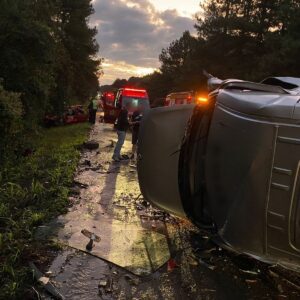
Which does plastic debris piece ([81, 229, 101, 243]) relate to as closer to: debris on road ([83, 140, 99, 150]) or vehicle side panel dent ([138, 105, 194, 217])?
vehicle side panel dent ([138, 105, 194, 217])

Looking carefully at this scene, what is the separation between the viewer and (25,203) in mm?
7676

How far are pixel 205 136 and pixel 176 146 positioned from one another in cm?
56

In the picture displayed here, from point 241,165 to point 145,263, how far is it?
2140mm

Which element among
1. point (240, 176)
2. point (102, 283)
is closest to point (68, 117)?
point (102, 283)

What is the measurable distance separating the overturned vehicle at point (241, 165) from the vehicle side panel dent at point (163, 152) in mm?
11

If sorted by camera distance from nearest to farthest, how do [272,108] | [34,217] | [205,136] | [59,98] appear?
[272,108] < [205,136] < [34,217] < [59,98]

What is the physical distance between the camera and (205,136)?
489 centimetres

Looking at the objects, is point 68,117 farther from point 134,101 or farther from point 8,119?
point 8,119

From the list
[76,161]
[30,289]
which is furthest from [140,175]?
[76,161]

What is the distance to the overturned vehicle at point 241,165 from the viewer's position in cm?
379

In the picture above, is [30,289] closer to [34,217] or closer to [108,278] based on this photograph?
[108,278]

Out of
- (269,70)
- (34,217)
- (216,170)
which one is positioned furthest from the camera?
(269,70)

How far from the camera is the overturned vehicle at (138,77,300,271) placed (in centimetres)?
379

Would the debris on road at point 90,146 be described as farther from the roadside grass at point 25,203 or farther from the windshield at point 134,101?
the windshield at point 134,101
